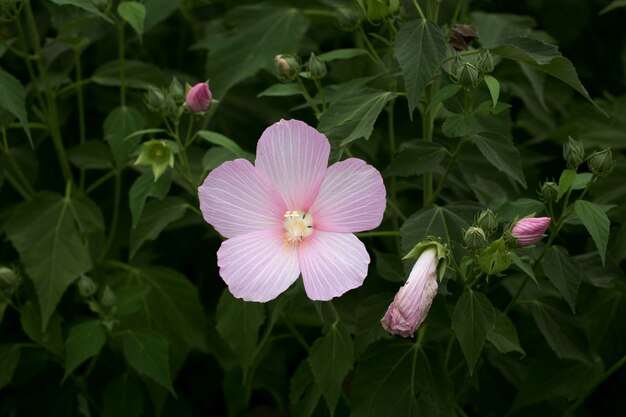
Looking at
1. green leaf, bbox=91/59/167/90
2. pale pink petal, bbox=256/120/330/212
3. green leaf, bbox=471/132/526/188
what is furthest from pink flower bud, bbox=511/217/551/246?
green leaf, bbox=91/59/167/90

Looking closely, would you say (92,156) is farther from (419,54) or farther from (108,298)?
(419,54)

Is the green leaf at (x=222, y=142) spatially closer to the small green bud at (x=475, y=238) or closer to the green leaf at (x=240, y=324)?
the green leaf at (x=240, y=324)

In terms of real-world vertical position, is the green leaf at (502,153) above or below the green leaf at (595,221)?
above

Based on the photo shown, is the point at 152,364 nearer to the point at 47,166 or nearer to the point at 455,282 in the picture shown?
the point at 455,282

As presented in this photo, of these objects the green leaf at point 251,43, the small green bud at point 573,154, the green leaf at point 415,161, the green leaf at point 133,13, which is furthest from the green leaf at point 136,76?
the small green bud at point 573,154

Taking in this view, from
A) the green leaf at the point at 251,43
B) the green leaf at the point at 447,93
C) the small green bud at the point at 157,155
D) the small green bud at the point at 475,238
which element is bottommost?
the green leaf at the point at 251,43

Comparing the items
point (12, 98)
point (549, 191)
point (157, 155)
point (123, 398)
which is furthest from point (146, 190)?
point (549, 191)

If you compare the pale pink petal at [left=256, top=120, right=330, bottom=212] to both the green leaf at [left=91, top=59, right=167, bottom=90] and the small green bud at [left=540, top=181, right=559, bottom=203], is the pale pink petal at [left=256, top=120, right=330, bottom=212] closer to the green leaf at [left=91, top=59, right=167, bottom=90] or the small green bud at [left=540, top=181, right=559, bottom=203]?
the small green bud at [left=540, top=181, right=559, bottom=203]
